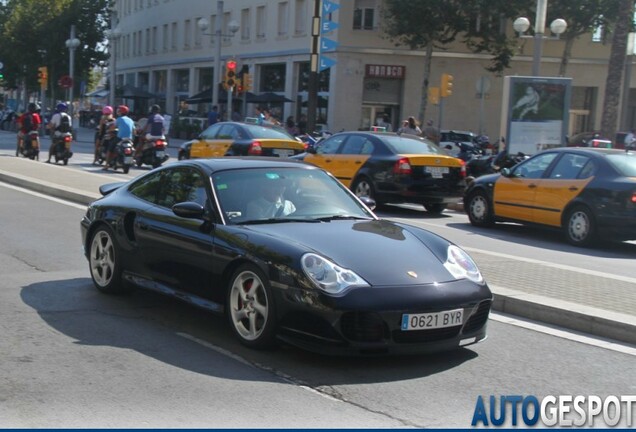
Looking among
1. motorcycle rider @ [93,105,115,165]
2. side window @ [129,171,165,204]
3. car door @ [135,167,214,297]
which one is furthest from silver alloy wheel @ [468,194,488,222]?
motorcycle rider @ [93,105,115,165]

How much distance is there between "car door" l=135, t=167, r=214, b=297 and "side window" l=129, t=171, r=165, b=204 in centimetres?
5

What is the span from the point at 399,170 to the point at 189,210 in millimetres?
9947

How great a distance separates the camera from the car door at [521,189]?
1477cm

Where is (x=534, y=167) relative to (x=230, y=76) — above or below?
below

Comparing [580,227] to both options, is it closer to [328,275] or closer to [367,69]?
[328,275]

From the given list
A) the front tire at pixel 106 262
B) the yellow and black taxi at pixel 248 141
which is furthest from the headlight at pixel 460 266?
the yellow and black taxi at pixel 248 141

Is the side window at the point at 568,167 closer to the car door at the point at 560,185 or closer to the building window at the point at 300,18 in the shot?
the car door at the point at 560,185

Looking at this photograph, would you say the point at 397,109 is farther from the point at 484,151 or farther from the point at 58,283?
the point at 58,283

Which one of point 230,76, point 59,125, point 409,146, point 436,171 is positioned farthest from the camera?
point 230,76

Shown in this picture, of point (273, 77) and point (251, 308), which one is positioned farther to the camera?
point (273, 77)

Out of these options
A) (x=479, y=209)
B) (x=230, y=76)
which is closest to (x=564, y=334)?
(x=479, y=209)

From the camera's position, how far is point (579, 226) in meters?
13.8

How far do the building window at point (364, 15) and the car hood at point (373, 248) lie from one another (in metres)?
40.8

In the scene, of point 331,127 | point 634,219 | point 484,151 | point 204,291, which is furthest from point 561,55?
point 204,291
